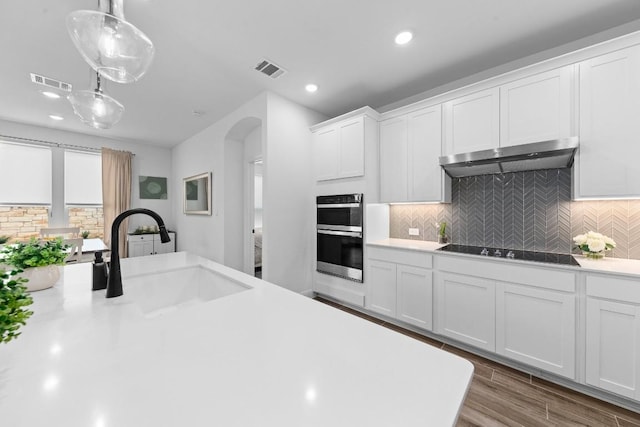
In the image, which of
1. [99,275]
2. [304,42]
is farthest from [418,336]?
[304,42]

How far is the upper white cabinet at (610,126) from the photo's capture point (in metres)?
1.75

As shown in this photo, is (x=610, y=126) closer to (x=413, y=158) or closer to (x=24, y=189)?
(x=413, y=158)

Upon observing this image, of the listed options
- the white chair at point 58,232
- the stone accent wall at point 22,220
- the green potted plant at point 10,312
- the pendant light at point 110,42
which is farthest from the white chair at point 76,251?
the green potted plant at point 10,312

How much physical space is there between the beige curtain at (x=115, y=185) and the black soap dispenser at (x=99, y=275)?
4672mm

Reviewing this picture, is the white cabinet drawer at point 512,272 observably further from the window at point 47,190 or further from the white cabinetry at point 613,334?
the window at point 47,190

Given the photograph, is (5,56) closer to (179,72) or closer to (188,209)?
(179,72)

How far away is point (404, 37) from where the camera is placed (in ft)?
7.04

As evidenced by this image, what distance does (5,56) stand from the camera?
241 cm

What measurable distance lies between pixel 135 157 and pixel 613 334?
7.22 meters

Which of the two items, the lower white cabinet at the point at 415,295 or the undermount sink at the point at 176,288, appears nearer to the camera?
the undermount sink at the point at 176,288

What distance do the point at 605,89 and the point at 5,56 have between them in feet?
16.9

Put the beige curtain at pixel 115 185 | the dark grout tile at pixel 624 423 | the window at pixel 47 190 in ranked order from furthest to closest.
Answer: the beige curtain at pixel 115 185 < the window at pixel 47 190 < the dark grout tile at pixel 624 423

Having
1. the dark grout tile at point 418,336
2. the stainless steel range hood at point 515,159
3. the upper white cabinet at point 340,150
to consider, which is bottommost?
the dark grout tile at point 418,336

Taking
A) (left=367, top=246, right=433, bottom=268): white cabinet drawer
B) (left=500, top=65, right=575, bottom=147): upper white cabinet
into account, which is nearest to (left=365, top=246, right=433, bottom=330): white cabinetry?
(left=367, top=246, right=433, bottom=268): white cabinet drawer
